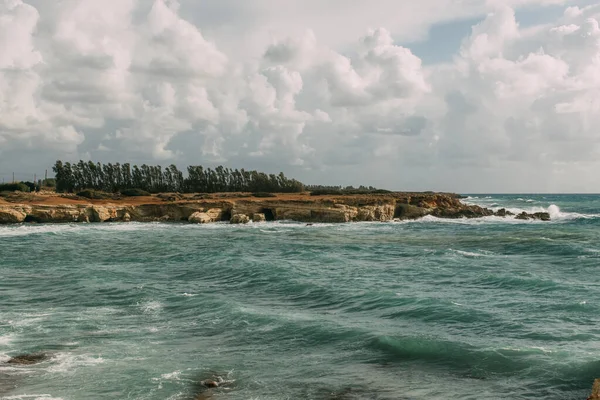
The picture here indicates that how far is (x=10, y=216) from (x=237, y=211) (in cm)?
2606

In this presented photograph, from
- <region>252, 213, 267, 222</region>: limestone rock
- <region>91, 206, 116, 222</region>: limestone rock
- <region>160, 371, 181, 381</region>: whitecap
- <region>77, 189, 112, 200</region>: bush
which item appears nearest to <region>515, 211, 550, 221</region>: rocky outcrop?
<region>252, 213, 267, 222</region>: limestone rock

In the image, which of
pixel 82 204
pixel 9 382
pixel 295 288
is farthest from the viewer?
pixel 82 204

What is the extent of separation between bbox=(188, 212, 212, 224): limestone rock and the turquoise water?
2751cm

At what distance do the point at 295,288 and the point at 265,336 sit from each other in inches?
296

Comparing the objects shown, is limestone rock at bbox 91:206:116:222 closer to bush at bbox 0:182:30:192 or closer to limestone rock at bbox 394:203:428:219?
limestone rock at bbox 394:203:428:219

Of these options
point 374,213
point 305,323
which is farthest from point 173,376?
point 374,213

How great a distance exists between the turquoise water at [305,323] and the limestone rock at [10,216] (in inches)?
1149

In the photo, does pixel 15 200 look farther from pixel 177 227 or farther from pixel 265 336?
pixel 265 336

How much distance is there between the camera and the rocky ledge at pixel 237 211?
63.8 meters

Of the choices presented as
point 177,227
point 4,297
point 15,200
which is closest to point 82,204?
point 15,200

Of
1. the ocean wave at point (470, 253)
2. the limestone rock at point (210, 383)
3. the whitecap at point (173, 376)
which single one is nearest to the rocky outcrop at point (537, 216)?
the ocean wave at point (470, 253)

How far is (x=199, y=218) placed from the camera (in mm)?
64188

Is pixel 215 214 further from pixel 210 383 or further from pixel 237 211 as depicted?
pixel 210 383

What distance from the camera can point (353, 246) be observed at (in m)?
39.7
